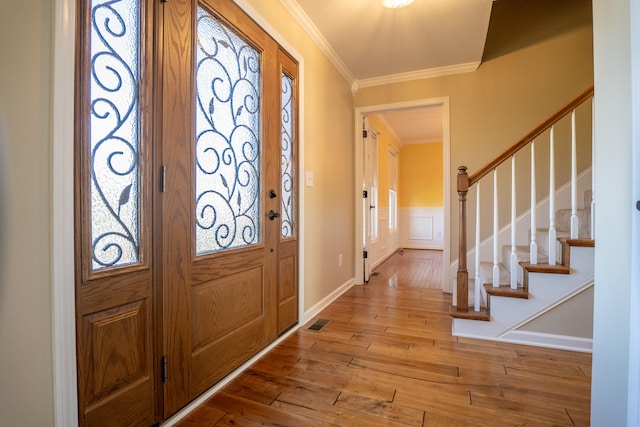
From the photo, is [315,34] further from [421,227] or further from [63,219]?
[421,227]

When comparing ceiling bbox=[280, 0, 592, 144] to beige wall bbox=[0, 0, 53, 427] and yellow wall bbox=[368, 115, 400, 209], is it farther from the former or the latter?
beige wall bbox=[0, 0, 53, 427]

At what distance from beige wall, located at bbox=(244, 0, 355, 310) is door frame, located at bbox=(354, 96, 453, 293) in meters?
0.08

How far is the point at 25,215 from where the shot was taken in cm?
84

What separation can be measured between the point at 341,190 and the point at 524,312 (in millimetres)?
1935

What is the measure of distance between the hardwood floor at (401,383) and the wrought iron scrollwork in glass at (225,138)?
776mm

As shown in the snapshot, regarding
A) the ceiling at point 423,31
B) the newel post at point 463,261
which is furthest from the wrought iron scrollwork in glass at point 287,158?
the newel post at point 463,261

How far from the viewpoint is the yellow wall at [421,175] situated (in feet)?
22.4

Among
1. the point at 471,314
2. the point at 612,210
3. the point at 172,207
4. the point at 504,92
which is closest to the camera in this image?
the point at 612,210

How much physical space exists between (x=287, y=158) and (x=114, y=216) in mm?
1322

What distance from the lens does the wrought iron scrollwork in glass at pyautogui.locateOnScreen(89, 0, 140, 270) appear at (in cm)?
103

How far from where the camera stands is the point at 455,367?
5.69 feet

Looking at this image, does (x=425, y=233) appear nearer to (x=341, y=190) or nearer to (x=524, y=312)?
(x=341, y=190)

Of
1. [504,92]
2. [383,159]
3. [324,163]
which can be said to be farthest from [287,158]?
[383,159]

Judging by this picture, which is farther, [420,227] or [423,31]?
[420,227]
